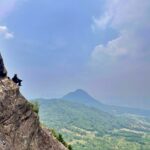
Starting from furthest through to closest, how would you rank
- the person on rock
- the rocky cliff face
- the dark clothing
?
the person on rock → the dark clothing → the rocky cliff face

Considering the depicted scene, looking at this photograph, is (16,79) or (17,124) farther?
(16,79)

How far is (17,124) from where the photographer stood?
60.9 m

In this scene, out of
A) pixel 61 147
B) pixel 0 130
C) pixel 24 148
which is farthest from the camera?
pixel 61 147

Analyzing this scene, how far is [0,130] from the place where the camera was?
183 ft

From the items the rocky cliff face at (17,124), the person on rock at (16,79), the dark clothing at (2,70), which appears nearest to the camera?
the rocky cliff face at (17,124)

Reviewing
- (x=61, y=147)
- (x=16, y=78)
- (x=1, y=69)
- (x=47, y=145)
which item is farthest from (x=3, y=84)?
(x=61, y=147)

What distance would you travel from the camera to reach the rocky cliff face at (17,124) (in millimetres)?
57469

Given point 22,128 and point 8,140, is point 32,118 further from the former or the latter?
point 8,140

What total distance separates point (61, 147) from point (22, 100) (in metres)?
16.0

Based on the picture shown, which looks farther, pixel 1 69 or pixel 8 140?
pixel 1 69

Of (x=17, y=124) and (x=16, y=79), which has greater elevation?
(x=16, y=79)

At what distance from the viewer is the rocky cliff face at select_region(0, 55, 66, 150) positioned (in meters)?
57.5

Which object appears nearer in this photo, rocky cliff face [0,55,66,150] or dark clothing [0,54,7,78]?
rocky cliff face [0,55,66,150]

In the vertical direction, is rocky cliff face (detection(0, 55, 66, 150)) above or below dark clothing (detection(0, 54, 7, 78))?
below
